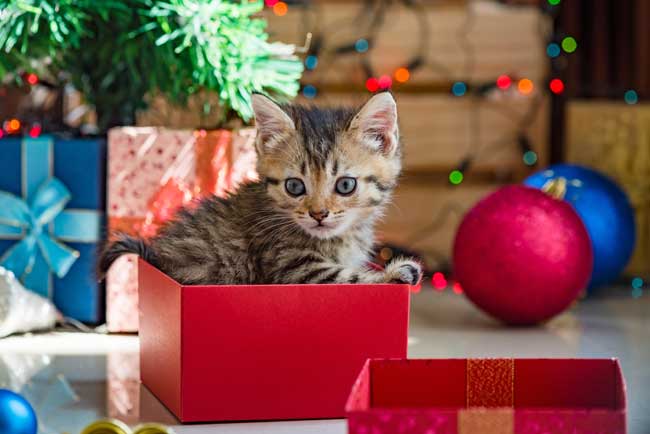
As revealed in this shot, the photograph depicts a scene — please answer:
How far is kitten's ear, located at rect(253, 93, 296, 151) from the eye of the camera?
1388 millimetres

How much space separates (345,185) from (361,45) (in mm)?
1376

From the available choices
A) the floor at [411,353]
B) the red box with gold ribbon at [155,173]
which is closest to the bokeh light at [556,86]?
the floor at [411,353]

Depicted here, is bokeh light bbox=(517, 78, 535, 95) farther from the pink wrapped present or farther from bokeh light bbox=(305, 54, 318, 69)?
the pink wrapped present

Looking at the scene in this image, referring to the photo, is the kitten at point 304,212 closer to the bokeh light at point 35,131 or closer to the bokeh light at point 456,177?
the bokeh light at point 35,131

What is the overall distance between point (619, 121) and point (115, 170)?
1382mm

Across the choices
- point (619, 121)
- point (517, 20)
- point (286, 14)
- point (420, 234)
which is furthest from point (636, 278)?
point (286, 14)

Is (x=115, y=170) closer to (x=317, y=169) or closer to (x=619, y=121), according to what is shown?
(x=317, y=169)

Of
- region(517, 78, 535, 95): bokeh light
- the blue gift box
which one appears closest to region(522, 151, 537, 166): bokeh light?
region(517, 78, 535, 95): bokeh light

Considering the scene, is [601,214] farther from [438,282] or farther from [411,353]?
[411,353]

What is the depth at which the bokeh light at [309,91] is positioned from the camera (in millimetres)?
2666

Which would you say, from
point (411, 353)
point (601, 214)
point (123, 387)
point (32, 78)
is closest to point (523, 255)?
point (411, 353)

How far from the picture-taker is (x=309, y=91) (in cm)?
267

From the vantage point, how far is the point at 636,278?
2600 mm

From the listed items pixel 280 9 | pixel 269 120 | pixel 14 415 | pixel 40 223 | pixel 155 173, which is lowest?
pixel 14 415
